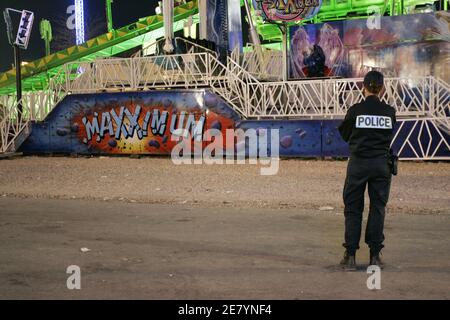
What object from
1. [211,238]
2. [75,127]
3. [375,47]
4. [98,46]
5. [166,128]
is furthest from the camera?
[98,46]

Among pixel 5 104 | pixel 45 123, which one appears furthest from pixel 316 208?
pixel 5 104

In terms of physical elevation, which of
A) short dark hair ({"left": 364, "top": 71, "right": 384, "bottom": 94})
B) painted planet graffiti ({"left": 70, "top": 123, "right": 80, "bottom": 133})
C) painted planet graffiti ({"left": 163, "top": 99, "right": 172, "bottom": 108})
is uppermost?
painted planet graffiti ({"left": 163, "top": 99, "right": 172, "bottom": 108})

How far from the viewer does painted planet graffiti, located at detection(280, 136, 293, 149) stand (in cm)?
1741

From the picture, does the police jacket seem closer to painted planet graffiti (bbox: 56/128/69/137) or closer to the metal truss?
the metal truss

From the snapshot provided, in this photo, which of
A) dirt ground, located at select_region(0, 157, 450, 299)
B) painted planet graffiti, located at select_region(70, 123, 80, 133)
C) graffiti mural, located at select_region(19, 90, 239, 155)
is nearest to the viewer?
dirt ground, located at select_region(0, 157, 450, 299)

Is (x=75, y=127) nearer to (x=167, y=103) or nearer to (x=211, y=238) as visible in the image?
(x=167, y=103)

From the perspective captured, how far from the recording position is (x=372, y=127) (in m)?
5.47

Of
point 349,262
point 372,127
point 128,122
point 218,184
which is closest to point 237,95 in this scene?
point 128,122

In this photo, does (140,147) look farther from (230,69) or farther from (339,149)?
(339,149)

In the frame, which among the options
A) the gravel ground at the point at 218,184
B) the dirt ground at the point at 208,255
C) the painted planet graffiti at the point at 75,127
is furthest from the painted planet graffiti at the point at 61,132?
the dirt ground at the point at 208,255

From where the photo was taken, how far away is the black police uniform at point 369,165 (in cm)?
548

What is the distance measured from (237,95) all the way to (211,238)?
1207cm

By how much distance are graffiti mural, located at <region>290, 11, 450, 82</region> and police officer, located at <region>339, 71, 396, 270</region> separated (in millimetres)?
17761

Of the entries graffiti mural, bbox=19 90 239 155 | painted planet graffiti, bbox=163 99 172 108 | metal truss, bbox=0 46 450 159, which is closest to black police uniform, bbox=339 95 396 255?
metal truss, bbox=0 46 450 159
